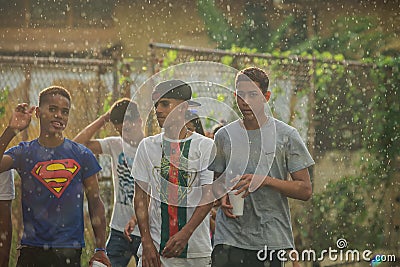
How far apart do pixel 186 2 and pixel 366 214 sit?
2771mm

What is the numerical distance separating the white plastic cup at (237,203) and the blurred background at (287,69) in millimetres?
1658

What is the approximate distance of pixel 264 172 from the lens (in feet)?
14.3

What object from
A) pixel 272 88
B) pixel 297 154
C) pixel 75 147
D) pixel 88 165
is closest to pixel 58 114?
pixel 75 147

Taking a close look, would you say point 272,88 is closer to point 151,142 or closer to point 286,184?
point 151,142

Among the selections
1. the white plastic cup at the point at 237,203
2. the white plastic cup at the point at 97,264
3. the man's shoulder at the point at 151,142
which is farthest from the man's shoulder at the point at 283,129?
the white plastic cup at the point at 97,264

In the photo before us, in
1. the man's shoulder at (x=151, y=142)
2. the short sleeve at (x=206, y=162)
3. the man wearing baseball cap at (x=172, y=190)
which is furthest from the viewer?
the man's shoulder at (x=151, y=142)

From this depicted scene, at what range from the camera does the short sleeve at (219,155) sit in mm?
4449

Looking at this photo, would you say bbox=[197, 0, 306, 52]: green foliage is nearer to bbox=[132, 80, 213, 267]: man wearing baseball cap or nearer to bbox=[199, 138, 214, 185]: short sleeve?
bbox=[132, 80, 213, 267]: man wearing baseball cap

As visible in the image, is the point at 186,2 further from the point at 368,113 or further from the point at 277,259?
the point at 277,259

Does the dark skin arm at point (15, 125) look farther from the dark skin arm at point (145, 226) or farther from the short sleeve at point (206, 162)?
the short sleeve at point (206, 162)

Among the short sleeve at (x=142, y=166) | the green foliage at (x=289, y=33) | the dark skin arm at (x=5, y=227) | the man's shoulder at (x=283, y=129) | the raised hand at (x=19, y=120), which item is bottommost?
the dark skin arm at (x=5, y=227)

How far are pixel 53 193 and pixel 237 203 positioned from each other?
35.7 inches

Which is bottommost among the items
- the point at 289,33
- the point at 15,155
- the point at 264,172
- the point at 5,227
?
the point at 5,227

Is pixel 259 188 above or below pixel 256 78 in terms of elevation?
below
